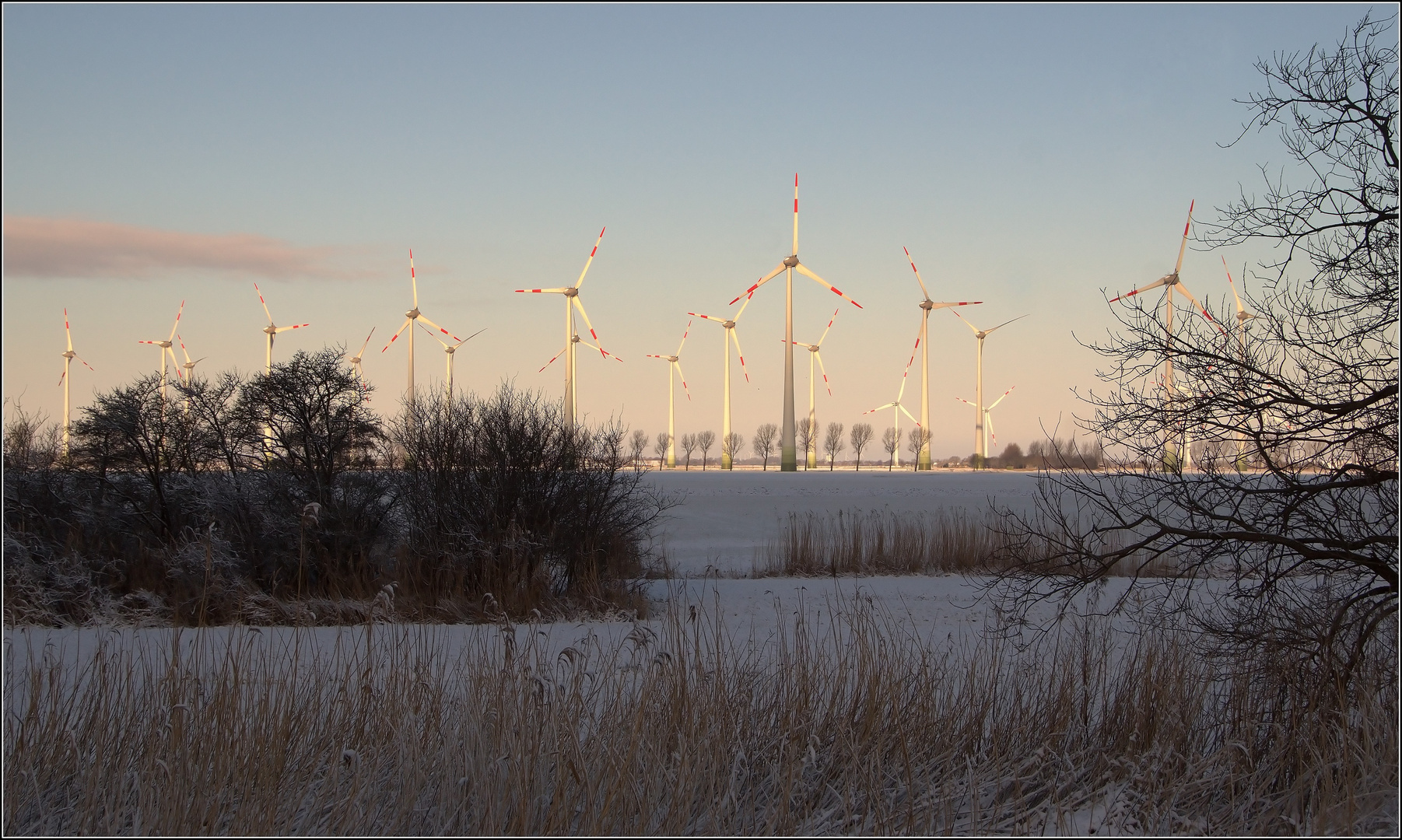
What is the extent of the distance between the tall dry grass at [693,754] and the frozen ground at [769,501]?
1422 centimetres

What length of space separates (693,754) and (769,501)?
39718 mm

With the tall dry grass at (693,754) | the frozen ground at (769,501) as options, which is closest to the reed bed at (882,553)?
the frozen ground at (769,501)

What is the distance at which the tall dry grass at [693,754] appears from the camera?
21.7ft

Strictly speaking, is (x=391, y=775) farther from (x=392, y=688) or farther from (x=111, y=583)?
(x=111, y=583)

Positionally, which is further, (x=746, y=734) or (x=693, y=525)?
(x=693, y=525)

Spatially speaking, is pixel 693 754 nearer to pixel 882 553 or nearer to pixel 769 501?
pixel 882 553

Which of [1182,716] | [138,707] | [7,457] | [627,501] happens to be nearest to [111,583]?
[7,457]

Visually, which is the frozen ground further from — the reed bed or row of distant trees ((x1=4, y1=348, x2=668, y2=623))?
row of distant trees ((x1=4, y1=348, x2=668, y2=623))

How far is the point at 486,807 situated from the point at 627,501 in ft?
49.7

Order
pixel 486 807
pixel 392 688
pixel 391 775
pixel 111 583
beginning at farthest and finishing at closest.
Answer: pixel 111 583 < pixel 392 688 < pixel 391 775 < pixel 486 807

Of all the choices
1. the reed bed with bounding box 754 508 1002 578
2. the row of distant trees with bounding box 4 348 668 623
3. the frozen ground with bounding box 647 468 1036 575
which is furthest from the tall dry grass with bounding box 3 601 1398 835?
the reed bed with bounding box 754 508 1002 578

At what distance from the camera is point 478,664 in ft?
26.7

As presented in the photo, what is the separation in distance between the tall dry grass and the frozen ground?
14220 mm

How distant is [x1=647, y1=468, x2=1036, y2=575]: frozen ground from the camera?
30.6m
